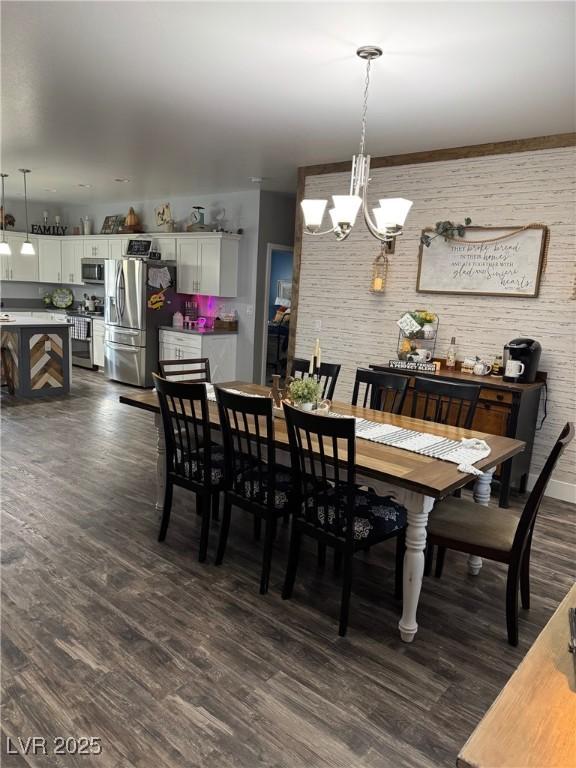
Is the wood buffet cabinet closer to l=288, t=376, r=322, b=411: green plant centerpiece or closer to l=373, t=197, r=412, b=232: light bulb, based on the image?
l=288, t=376, r=322, b=411: green plant centerpiece

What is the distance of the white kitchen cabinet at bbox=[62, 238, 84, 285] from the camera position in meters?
9.51

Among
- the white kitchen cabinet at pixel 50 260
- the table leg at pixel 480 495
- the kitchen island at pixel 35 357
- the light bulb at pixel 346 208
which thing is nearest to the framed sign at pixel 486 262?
the table leg at pixel 480 495

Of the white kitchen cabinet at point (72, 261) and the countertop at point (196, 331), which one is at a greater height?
the white kitchen cabinet at point (72, 261)

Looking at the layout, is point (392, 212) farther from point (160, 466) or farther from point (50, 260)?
point (50, 260)

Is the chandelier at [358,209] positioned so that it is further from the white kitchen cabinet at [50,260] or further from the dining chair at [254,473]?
Result: the white kitchen cabinet at [50,260]

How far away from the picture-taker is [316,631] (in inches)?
96.4

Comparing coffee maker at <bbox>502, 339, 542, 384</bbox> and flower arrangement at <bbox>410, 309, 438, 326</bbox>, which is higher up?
flower arrangement at <bbox>410, 309, 438, 326</bbox>

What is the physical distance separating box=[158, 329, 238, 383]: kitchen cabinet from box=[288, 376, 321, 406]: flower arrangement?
4213 millimetres

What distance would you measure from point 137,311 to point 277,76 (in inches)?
189

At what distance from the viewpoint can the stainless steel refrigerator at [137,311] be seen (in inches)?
292

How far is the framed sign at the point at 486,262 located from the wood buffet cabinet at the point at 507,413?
0.77 meters

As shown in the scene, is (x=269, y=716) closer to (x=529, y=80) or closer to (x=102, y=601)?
(x=102, y=601)

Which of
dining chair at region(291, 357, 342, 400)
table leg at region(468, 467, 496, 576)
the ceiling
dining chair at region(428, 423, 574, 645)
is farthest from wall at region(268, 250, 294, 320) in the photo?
dining chair at region(428, 423, 574, 645)

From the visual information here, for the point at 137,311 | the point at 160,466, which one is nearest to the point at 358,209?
the point at 160,466
